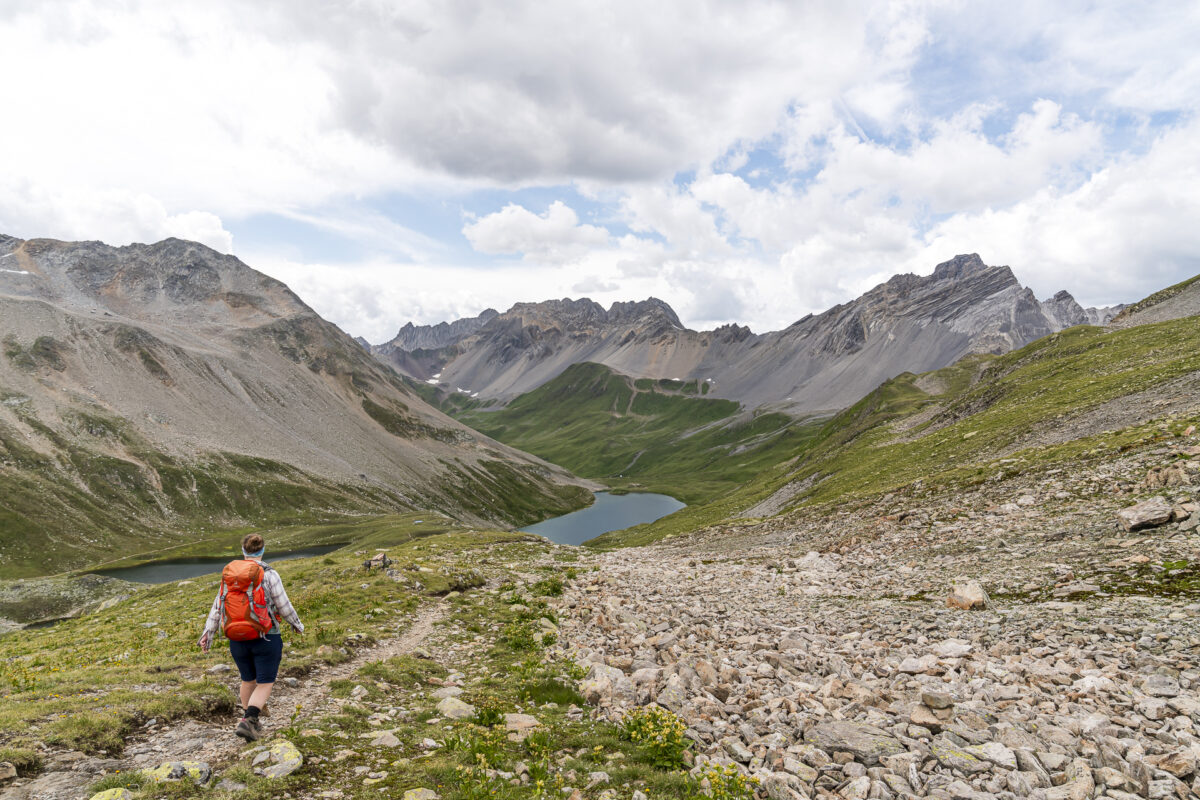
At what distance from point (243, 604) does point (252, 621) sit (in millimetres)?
484

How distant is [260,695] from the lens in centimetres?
1285

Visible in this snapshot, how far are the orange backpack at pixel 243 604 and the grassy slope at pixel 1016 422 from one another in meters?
39.6

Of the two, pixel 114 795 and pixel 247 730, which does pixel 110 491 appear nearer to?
pixel 247 730

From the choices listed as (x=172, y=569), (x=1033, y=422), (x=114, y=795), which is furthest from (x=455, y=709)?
(x=172, y=569)

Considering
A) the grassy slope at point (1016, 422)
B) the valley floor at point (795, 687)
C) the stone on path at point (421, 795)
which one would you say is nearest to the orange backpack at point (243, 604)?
the valley floor at point (795, 687)

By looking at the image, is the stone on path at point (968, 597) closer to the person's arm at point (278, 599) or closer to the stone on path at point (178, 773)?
the person's arm at point (278, 599)

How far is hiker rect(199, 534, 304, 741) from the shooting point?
1254cm

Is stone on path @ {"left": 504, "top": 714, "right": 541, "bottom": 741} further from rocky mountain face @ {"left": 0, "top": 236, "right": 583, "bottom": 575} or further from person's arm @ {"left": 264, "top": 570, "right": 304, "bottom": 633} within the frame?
rocky mountain face @ {"left": 0, "top": 236, "right": 583, "bottom": 575}

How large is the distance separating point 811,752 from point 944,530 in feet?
78.4

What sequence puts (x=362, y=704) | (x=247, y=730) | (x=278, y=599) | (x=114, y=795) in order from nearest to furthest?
(x=114, y=795), (x=247, y=730), (x=278, y=599), (x=362, y=704)

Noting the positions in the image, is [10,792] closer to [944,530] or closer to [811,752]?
[811,752]

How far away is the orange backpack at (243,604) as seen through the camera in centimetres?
1253

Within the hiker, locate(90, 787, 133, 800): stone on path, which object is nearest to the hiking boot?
the hiker

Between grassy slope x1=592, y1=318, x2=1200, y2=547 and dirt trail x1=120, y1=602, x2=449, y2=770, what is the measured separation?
38.8m
